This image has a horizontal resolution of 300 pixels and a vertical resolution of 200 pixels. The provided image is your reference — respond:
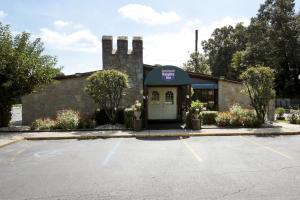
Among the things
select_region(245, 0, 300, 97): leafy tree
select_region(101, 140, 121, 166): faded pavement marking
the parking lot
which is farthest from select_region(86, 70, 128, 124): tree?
select_region(245, 0, 300, 97): leafy tree

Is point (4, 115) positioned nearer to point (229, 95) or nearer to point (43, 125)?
point (43, 125)

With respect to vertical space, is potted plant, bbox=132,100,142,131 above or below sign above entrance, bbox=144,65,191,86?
below

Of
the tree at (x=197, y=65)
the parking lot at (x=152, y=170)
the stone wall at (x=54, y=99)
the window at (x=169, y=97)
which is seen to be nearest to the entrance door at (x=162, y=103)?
the window at (x=169, y=97)

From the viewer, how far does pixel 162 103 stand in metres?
20.3

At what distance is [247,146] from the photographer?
1177 cm

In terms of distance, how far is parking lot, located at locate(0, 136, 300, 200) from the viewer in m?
6.51

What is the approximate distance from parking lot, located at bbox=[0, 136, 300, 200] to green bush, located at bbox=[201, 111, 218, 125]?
15.9 feet

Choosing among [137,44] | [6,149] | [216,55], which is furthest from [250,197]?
[216,55]

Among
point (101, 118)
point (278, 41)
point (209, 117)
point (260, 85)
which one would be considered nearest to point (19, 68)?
point (101, 118)

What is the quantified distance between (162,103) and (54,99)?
21.6 ft

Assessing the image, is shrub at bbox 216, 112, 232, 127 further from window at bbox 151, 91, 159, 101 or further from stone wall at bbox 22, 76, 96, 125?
stone wall at bbox 22, 76, 96, 125

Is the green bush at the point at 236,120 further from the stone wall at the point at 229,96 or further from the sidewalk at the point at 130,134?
the stone wall at the point at 229,96

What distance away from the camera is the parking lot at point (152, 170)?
6508 mm

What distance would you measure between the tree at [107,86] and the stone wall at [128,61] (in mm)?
2295
